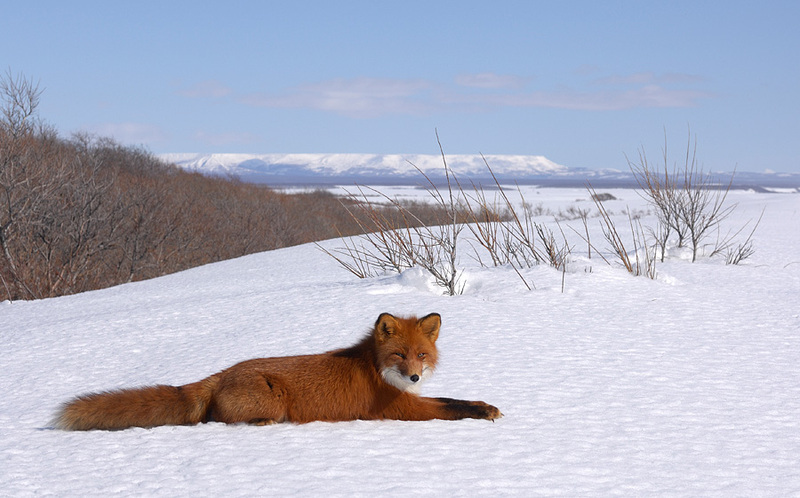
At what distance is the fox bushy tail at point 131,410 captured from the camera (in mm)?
3523

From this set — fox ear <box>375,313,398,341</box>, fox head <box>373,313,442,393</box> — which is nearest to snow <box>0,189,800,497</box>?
fox head <box>373,313,442,393</box>

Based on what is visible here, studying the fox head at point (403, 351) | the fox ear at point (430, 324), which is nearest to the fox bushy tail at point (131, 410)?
the fox head at point (403, 351)

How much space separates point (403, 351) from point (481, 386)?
1.28m

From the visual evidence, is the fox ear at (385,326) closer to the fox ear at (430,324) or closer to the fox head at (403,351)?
the fox head at (403,351)

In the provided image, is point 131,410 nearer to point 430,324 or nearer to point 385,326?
point 385,326

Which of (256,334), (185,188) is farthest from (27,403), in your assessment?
(185,188)

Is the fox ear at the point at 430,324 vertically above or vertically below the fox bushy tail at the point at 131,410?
above

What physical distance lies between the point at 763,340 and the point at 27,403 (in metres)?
6.32

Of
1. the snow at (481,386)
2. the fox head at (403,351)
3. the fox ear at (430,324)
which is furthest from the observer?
the fox ear at (430,324)

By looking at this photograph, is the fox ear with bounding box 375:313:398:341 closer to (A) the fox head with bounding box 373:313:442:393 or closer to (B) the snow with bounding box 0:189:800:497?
(A) the fox head with bounding box 373:313:442:393

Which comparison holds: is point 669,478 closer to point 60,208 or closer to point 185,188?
point 60,208

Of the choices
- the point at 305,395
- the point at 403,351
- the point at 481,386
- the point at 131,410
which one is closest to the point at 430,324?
the point at 403,351

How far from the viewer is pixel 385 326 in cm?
357

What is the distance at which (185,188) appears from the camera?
39.4 m
